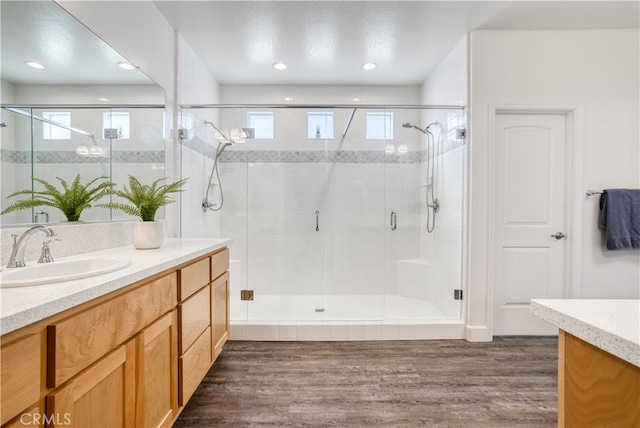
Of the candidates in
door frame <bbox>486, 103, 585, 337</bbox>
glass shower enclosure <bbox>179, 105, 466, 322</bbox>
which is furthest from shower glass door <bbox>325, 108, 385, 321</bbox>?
door frame <bbox>486, 103, 585, 337</bbox>

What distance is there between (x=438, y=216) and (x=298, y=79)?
219 cm

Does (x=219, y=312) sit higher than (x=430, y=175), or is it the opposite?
(x=430, y=175)

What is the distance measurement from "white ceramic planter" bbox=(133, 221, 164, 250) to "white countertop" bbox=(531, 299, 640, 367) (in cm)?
175

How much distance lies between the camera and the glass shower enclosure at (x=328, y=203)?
3.18 meters

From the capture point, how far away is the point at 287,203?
11.1 feet

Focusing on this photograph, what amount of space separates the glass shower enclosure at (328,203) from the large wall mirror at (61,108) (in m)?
1.18

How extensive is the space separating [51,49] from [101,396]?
5.09 ft

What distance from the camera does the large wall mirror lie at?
122cm

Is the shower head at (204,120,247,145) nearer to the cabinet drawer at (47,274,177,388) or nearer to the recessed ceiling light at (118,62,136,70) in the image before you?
the recessed ceiling light at (118,62,136,70)

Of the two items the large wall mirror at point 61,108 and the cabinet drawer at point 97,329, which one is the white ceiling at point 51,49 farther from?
the cabinet drawer at point 97,329

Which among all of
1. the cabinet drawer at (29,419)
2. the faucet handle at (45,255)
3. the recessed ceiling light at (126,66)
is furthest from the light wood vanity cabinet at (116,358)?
the recessed ceiling light at (126,66)

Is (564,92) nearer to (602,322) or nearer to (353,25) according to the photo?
(353,25)

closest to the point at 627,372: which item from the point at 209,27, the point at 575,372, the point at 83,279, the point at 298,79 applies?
the point at 575,372

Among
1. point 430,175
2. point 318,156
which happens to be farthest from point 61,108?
point 430,175
